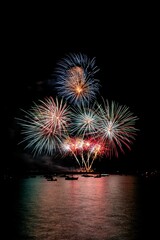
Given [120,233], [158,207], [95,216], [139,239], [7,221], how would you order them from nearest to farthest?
[139,239]
[120,233]
[7,221]
[95,216]
[158,207]

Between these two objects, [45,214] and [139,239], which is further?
[45,214]

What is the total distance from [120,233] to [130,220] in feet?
21.4

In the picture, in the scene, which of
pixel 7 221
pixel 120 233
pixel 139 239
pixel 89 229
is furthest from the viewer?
pixel 7 221

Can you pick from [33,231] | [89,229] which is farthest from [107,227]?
[33,231]

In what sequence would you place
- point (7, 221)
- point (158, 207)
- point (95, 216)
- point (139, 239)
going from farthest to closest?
point (158, 207)
point (95, 216)
point (7, 221)
point (139, 239)

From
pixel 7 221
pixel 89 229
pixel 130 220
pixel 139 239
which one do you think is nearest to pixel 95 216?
pixel 130 220

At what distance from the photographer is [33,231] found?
96.6ft

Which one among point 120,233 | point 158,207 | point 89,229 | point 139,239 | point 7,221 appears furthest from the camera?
point 158,207

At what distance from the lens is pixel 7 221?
1353 inches

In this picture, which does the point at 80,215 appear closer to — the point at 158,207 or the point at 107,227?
the point at 107,227

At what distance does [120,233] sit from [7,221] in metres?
12.3

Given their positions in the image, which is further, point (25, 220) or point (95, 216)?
point (95, 216)

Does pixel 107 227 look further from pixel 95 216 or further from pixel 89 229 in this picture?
pixel 95 216

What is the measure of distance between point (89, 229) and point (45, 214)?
10.2 metres
